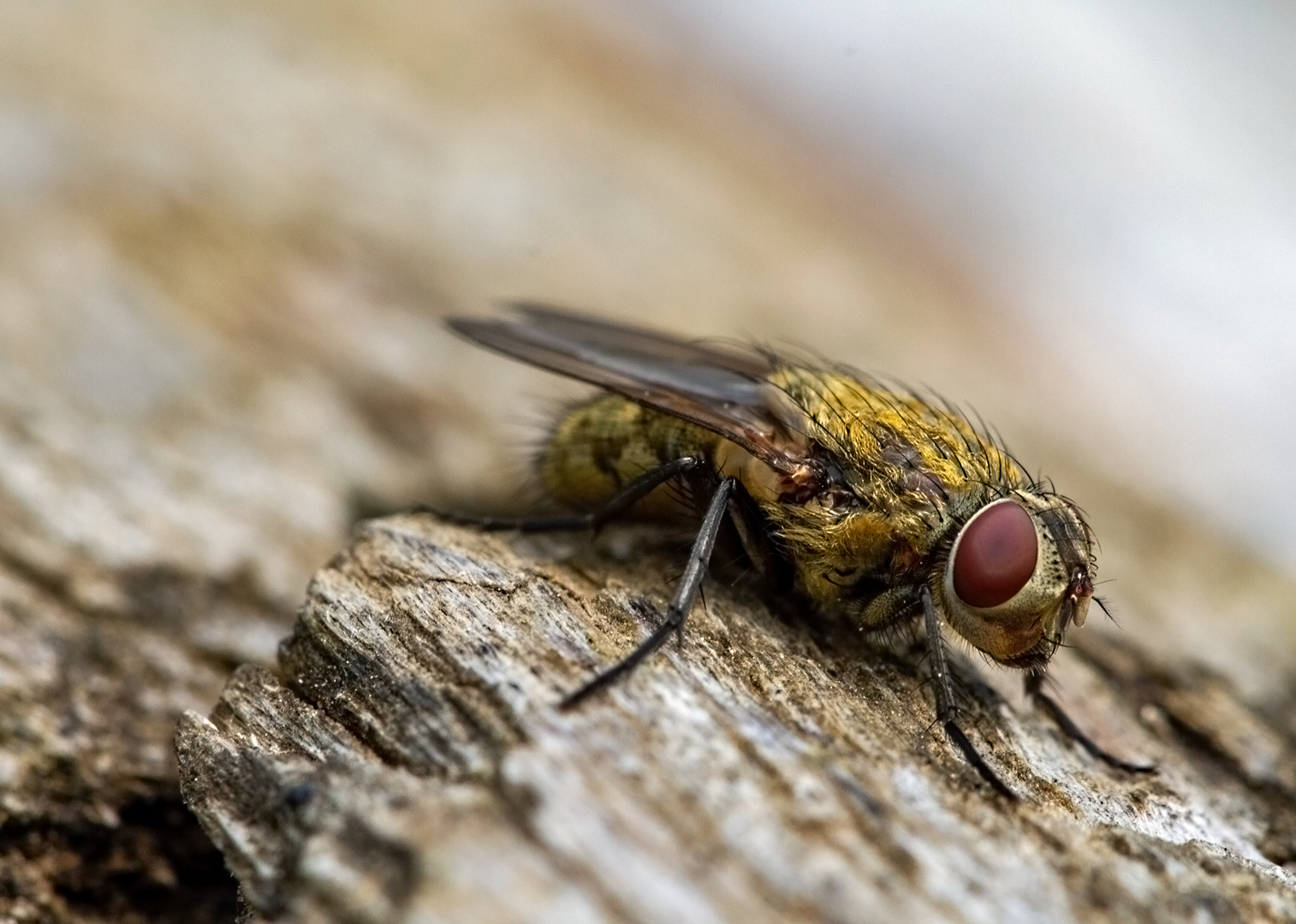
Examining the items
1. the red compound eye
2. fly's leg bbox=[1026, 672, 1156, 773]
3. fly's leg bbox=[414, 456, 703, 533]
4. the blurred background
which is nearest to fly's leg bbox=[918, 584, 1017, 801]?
the red compound eye

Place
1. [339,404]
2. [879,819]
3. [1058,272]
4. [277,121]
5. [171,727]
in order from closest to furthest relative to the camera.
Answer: [879,819] < [171,727] < [339,404] < [277,121] < [1058,272]

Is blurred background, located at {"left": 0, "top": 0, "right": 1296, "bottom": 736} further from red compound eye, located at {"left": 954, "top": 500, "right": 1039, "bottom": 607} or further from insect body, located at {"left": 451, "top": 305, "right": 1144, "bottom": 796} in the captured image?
red compound eye, located at {"left": 954, "top": 500, "right": 1039, "bottom": 607}

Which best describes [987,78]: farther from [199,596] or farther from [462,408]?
[199,596]

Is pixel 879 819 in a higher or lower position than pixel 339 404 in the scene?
higher

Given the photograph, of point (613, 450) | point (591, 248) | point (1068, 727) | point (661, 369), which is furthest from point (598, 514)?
point (591, 248)

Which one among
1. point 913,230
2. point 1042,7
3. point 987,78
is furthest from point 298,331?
point 1042,7

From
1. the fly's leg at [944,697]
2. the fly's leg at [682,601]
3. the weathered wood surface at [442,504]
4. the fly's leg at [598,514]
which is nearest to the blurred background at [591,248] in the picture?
the weathered wood surface at [442,504]

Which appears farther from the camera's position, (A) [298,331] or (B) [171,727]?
(A) [298,331]
